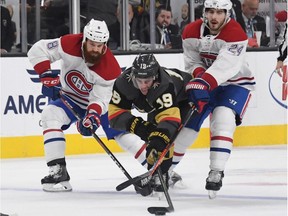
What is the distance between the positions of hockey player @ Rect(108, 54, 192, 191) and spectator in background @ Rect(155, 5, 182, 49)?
3.50 meters

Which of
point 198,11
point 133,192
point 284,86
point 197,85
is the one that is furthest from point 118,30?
point 197,85

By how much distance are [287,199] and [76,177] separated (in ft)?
6.09

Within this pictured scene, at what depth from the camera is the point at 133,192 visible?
6.04 meters

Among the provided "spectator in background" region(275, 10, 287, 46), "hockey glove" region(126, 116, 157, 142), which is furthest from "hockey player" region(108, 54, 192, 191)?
"spectator in background" region(275, 10, 287, 46)

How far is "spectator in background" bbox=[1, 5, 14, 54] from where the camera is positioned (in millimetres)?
8336

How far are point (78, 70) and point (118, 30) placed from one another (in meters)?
2.70

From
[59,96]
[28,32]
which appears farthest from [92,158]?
[59,96]

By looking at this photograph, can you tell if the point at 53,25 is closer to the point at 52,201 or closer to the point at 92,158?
the point at 92,158

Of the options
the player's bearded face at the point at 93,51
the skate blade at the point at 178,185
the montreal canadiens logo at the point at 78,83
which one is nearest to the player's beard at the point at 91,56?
the player's bearded face at the point at 93,51

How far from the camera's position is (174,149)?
604cm

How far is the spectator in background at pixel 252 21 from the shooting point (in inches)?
374

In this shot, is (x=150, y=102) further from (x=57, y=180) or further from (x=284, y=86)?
(x=284, y=86)

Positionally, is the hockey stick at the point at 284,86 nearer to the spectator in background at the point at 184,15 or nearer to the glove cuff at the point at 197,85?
the spectator in background at the point at 184,15

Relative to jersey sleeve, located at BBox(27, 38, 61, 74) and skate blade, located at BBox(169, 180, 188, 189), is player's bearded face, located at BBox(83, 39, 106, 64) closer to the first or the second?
jersey sleeve, located at BBox(27, 38, 61, 74)
